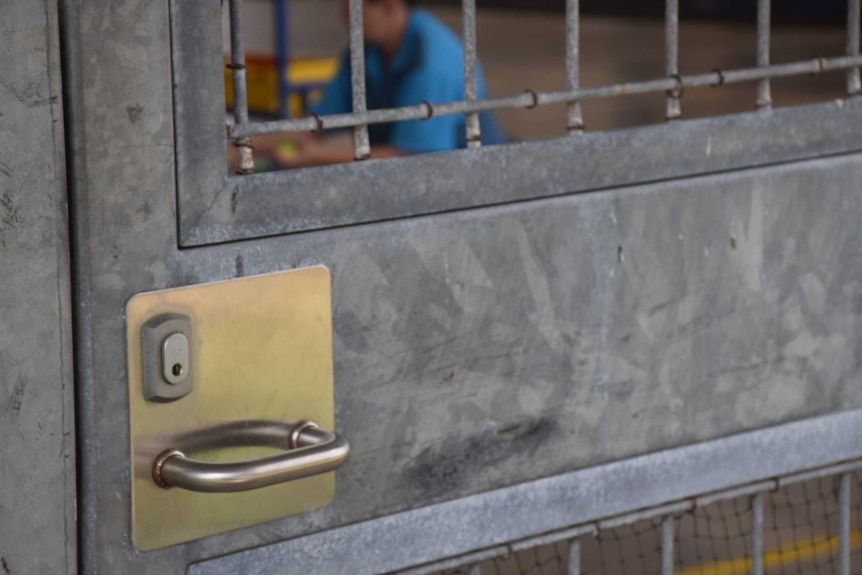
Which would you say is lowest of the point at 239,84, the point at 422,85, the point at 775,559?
the point at 775,559

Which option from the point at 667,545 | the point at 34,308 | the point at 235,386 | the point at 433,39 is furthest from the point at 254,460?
the point at 433,39

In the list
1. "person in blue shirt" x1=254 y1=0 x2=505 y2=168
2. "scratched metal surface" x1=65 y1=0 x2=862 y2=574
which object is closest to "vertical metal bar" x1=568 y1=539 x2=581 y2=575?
"scratched metal surface" x1=65 y1=0 x2=862 y2=574

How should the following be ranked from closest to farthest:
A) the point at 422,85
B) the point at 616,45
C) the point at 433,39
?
1. the point at 422,85
2. the point at 433,39
3. the point at 616,45

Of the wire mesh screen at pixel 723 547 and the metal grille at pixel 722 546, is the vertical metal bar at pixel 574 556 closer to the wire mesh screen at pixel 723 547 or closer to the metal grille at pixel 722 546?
the metal grille at pixel 722 546

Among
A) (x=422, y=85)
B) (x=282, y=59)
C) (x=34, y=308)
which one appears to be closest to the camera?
(x=34, y=308)

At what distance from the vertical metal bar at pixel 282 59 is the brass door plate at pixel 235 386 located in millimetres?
5551

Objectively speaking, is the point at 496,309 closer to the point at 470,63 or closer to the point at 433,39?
the point at 470,63

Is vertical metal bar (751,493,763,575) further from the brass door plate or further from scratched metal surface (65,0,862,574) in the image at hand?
the brass door plate

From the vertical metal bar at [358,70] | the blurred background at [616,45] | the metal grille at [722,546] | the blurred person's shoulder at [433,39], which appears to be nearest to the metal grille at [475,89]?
the vertical metal bar at [358,70]

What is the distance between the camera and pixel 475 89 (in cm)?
125

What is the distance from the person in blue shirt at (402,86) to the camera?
4305 mm

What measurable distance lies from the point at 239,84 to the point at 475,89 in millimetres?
263

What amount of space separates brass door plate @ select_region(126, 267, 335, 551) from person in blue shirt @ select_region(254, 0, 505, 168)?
10.1 ft

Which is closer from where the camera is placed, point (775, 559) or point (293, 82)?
point (775, 559)
